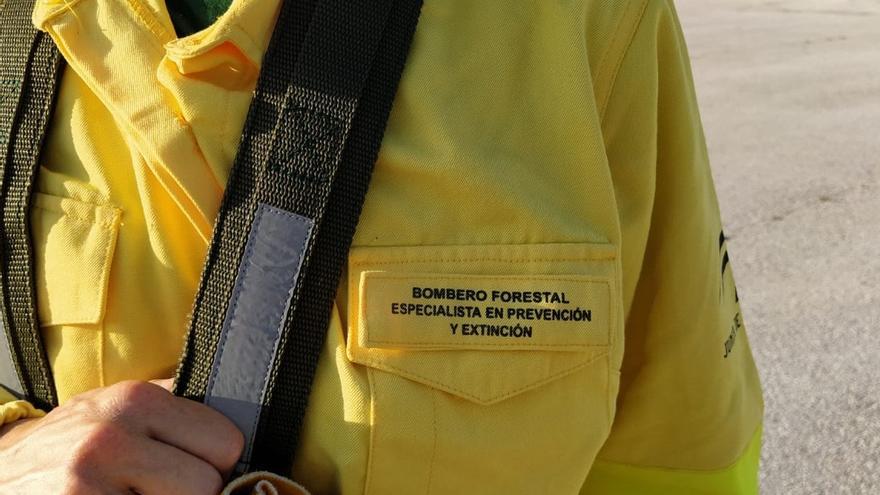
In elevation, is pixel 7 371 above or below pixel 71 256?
below

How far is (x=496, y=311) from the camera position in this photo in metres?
1.06

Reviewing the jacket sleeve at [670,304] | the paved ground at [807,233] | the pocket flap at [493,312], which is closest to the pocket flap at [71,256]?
the pocket flap at [493,312]

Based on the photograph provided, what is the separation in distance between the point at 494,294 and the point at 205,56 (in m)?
0.39

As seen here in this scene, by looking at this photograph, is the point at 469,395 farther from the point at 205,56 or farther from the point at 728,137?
the point at 728,137

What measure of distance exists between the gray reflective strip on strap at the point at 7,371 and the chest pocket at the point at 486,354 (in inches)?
15.1

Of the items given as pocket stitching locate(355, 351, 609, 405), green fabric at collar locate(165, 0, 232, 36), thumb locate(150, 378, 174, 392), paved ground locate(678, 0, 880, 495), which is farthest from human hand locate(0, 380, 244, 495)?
paved ground locate(678, 0, 880, 495)

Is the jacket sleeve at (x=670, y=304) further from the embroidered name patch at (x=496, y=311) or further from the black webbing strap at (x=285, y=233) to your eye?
the black webbing strap at (x=285, y=233)

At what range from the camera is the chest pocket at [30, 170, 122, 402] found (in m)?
1.06

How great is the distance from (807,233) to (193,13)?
9.96 ft

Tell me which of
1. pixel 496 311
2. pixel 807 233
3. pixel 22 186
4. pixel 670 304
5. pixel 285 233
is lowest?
pixel 807 233

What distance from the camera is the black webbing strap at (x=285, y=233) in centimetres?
100

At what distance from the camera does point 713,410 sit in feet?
4.17

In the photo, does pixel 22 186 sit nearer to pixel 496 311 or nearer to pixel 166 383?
pixel 166 383

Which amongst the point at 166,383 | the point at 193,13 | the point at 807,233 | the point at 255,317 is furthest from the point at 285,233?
the point at 807,233
